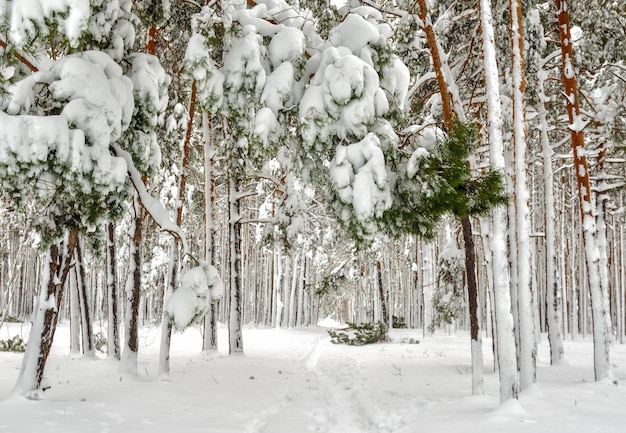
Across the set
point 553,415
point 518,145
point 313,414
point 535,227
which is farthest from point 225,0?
point 535,227

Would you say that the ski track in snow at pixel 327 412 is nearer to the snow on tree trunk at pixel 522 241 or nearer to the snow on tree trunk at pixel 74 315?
the snow on tree trunk at pixel 522 241

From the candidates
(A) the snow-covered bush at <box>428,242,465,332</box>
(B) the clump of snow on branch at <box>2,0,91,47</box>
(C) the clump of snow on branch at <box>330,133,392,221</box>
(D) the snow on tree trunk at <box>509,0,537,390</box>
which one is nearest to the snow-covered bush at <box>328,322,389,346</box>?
(A) the snow-covered bush at <box>428,242,465,332</box>

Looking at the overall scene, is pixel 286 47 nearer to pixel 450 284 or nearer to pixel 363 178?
pixel 363 178

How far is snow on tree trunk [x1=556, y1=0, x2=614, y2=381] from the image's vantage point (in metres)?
9.69

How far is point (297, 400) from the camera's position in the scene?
28.5 feet

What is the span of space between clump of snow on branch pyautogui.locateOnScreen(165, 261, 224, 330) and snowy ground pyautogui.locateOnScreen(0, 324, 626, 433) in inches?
54.5

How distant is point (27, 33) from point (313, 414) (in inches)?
251

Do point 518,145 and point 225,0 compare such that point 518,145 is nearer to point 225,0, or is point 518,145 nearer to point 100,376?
point 225,0

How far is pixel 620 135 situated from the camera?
10906 millimetres

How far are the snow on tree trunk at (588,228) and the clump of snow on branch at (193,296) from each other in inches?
315

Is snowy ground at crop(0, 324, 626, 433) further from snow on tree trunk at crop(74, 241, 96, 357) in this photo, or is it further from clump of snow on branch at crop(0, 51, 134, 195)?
clump of snow on branch at crop(0, 51, 134, 195)

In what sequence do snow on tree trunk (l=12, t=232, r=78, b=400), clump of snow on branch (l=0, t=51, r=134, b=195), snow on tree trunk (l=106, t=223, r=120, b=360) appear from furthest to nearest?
snow on tree trunk (l=106, t=223, r=120, b=360)
snow on tree trunk (l=12, t=232, r=78, b=400)
clump of snow on branch (l=0, t=51, r=134, b=195)

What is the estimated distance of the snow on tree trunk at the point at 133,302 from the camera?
9.80m

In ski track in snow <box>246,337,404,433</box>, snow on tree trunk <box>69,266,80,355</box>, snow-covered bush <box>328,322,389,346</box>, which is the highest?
snow on tree trunk <box>69,266,80,355</box>
